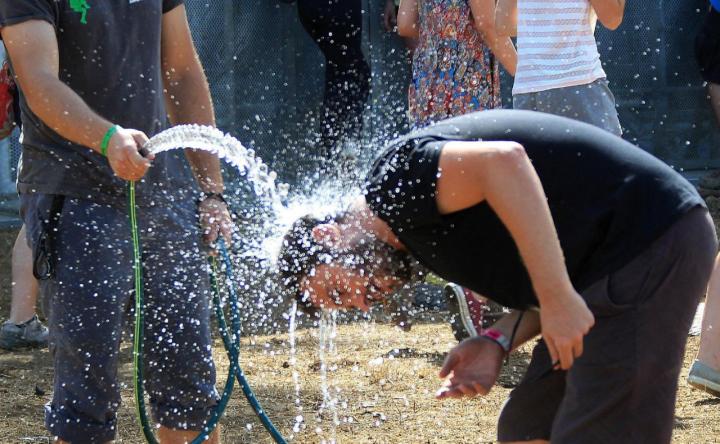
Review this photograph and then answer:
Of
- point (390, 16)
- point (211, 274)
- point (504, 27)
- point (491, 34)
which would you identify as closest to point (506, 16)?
point (504, 27)

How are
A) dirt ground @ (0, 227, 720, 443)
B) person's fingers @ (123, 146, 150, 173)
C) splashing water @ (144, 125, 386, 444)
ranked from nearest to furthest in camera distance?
1. person's fingers @ (123, 146, 150, 173)
2. splashing water @ (144, 125, 386, 444)
3. dirt ground @ (0, 227, 720, 443)

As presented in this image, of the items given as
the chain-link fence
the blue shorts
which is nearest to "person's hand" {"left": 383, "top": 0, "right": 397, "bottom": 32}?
the chain-link fence

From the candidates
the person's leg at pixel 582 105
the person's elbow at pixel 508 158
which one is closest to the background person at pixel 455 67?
the person's leg at pixel 582 105

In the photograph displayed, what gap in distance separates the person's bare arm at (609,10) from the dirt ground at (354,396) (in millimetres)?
1537

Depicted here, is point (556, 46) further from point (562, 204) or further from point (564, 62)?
point (562, 204)

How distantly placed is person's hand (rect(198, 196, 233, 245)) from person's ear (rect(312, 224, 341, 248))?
2.64ft

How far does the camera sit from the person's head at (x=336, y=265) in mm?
2826

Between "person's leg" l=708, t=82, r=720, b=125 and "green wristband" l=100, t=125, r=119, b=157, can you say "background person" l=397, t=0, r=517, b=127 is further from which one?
"person's leg" l=708, t=82, r=720, b=125

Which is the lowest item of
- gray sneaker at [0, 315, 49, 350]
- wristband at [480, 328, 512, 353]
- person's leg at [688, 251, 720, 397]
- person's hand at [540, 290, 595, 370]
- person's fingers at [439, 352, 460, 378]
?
gray sneaker at [0, 315, 49, 350]

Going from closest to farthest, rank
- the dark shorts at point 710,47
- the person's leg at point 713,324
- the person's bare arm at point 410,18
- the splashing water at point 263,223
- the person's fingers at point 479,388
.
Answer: the person's fingers at point 479,388
the splashing water at point 263,223
the person's leg at point 713,324
the person's bare arm at point 410,18
the dark shorts at point 710,47

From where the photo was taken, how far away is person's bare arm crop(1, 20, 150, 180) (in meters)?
3.13

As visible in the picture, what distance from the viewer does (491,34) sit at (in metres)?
5.36

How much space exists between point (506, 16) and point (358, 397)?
67.3 inches

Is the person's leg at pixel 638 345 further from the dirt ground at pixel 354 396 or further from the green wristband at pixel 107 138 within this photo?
the dirt ground at pixel 354 396
